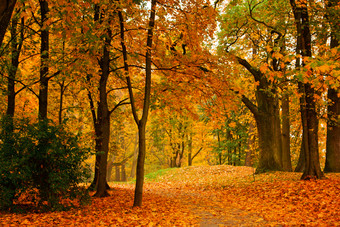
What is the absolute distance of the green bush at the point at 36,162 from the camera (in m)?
6.36

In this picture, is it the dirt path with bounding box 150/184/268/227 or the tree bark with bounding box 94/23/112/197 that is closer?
the dirt path with bounding box 150/184/268/227

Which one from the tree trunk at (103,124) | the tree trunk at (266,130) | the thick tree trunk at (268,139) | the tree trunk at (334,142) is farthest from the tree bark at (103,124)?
the tree trunk at (334,142)

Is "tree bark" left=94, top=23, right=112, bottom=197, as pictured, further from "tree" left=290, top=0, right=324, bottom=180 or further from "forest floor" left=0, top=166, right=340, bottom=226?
"tree" left=290, top=0, right=324, bottom=180

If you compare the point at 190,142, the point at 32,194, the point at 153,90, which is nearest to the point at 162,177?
the point at 190,142

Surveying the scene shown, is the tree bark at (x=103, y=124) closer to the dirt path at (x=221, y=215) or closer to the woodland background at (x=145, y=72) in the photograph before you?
the woodland background at (x=145, y=72)

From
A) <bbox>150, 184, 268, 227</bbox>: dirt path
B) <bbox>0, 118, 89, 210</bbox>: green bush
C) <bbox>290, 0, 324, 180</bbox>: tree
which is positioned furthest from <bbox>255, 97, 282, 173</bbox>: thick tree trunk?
<bbox>0, 118, 89, 210</bbox>: green bush

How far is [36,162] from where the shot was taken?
6637mm

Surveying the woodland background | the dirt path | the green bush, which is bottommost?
the dirt path

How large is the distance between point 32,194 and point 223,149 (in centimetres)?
2187

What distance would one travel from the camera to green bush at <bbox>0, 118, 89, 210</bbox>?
636 cm

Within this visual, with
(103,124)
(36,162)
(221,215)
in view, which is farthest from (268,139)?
(36,162)

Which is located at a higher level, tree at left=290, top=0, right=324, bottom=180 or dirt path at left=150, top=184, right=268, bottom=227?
tree at left=290, top=0, right=324, bottom=180

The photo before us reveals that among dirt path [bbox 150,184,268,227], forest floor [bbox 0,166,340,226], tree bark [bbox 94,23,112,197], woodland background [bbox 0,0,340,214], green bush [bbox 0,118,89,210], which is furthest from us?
tree bark [bbox 94,23,112,197]

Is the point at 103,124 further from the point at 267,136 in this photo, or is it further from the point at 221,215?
the point at 267,136
